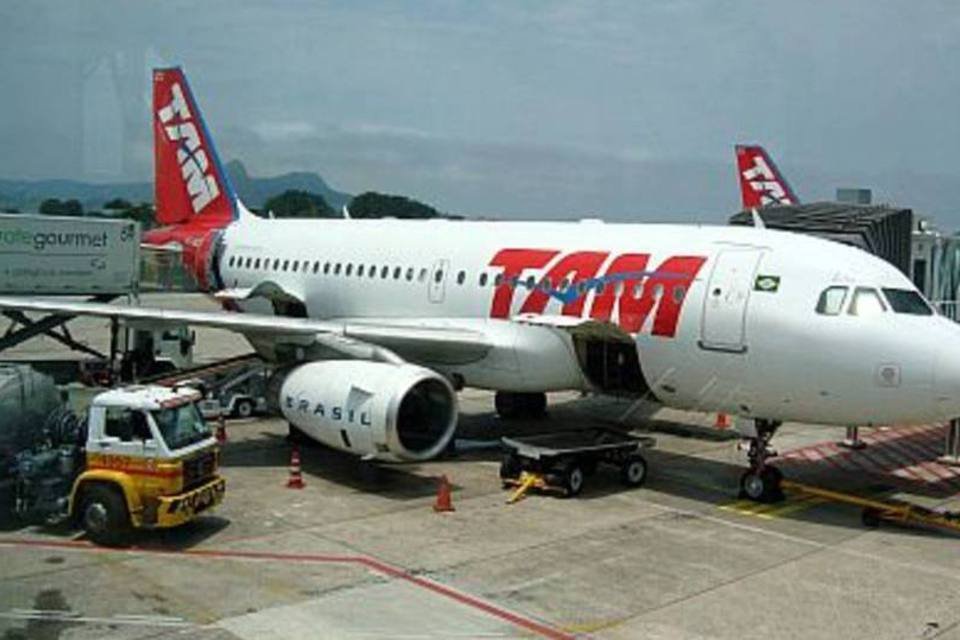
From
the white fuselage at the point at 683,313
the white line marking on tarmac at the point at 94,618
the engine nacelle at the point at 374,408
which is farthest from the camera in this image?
the engine nacelle at the point at 374,408

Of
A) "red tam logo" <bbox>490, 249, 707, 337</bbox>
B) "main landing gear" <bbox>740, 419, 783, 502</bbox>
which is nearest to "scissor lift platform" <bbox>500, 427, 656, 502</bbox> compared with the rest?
"main landing gear" <bbox>740, 419, 783, 502</bbox>

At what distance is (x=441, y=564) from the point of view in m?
13.1

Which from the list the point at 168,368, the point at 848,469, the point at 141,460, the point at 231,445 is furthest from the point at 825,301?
the point at 168,368

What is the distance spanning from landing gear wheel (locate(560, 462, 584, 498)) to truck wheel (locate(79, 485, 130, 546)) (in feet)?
21.8

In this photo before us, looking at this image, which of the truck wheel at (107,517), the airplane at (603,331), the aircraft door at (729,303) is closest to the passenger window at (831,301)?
the airplane at (603,331)

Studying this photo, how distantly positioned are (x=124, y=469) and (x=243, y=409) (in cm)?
1034

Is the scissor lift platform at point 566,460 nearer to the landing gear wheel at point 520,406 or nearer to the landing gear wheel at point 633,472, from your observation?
the landing gear wheel at point 633,472

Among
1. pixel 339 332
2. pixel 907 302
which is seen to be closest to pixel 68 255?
pixel 339 332

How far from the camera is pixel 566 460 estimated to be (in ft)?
56.0

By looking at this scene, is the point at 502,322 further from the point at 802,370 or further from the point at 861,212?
the point at 861,212

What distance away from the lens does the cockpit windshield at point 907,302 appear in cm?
1546

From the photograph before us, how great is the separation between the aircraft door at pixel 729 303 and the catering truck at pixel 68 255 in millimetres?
16410

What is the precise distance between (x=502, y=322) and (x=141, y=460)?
26.0 ft

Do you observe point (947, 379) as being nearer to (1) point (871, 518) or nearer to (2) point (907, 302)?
(2) point (907, 302)
